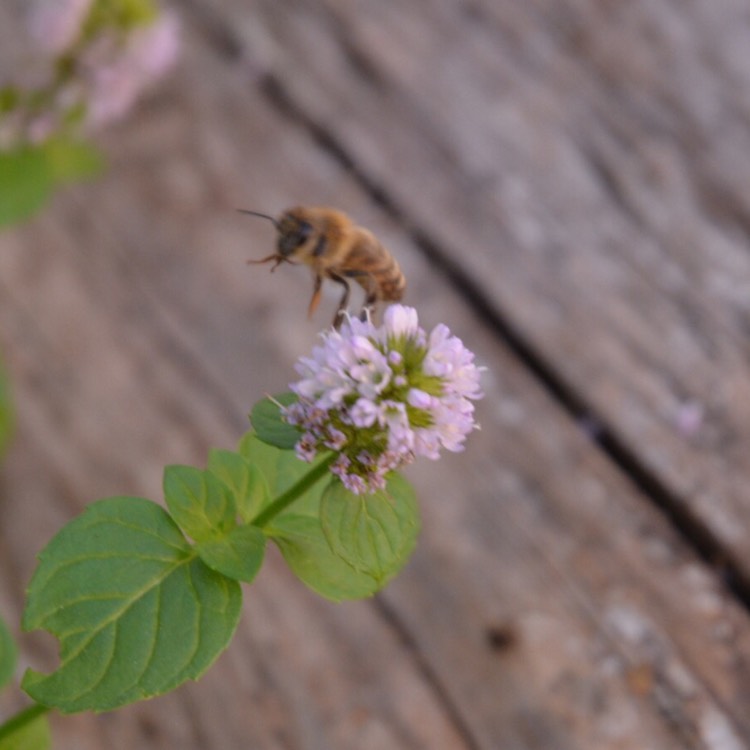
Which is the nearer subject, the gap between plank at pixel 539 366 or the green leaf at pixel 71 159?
the gap between plank at pixel 539 366

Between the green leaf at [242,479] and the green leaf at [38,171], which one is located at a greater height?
the green leaf at [38,171]

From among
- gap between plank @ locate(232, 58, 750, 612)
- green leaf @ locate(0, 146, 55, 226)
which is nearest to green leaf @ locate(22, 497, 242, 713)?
gap between plank @ locate(232, 58, 750, 612)

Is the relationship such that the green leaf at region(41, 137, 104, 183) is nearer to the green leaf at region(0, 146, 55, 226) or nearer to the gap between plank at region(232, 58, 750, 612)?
the green leaf at region(0, 146, 55, 226)

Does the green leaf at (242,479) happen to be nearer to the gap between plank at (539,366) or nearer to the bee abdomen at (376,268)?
the bee abdomen at (376,268)

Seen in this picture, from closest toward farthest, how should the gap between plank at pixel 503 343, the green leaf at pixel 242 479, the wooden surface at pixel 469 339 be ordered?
→ the green leaf at pixel 242 479
the wooden surface at pixel 469 339
the gap between plank at pixel 503 343

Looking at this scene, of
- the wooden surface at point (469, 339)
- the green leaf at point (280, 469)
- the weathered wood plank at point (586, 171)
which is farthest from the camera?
the weathered wood plank at point (586, 171)

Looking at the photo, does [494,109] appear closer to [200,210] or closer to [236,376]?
[200,210]

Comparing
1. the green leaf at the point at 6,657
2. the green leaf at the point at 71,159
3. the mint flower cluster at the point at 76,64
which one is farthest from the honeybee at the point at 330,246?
the mint flower cluster at the point at 76,64

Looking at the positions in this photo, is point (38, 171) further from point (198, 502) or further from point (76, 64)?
point (198, 502)

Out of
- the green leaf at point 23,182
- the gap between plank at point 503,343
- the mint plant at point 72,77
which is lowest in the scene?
the gap between plank at point 503,343
